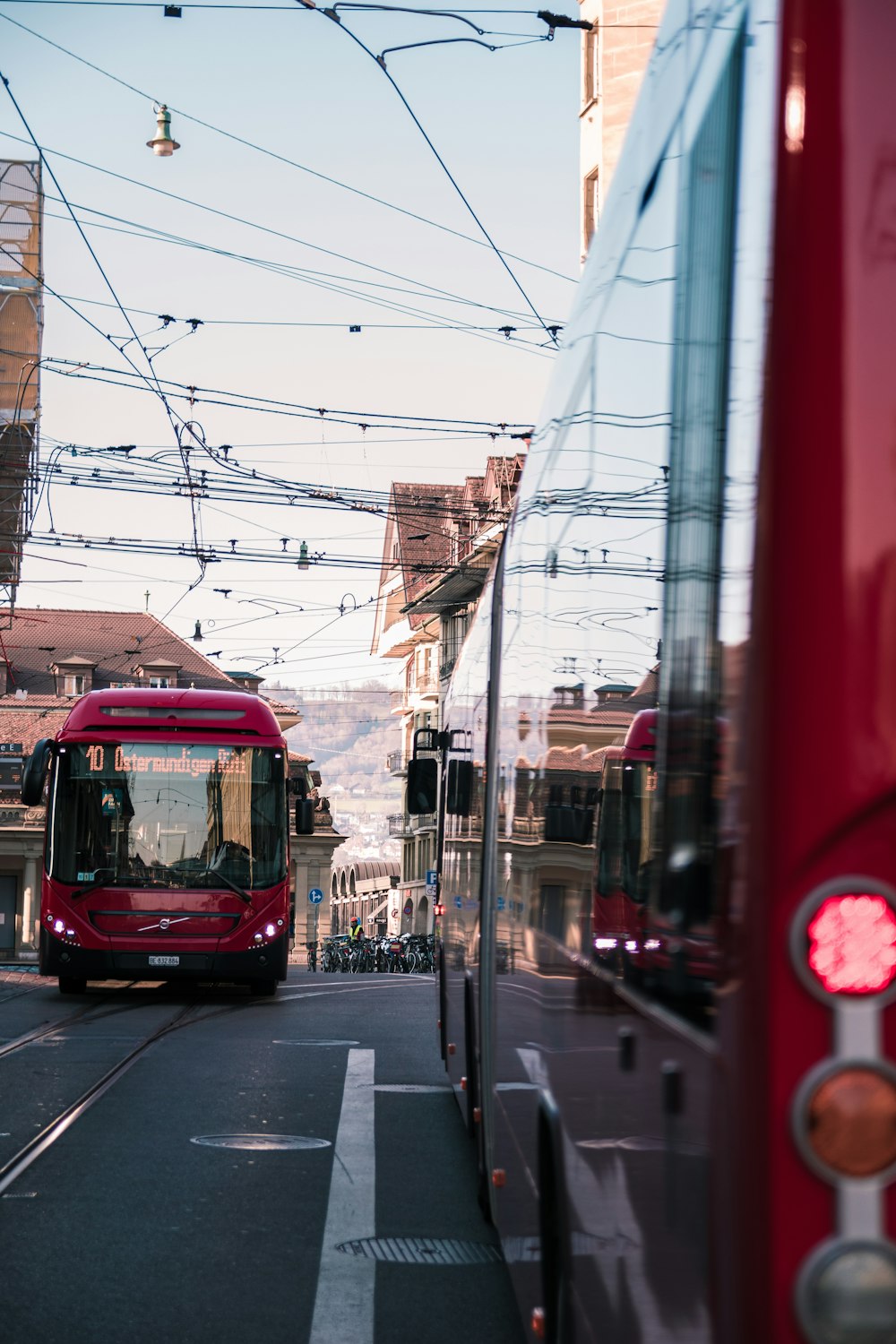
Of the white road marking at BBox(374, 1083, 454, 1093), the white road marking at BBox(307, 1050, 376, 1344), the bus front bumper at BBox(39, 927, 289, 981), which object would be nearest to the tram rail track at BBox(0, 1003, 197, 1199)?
the white road marking at BBox(307, 1050, 376, 1344)

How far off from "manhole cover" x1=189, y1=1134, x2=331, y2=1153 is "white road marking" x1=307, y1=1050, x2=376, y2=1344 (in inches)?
6.7

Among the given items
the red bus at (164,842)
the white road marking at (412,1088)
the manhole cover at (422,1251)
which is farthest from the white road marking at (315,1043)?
the manhole cover at (422,1251)

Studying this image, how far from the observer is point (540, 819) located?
16.8ft

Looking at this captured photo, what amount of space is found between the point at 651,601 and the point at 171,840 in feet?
57.8

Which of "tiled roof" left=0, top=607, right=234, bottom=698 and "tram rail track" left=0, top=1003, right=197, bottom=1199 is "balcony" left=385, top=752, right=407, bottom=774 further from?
"tram rail track" left=0, top=1003, right=197, bottom=1199

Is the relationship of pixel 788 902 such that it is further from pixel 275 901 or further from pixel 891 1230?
pixel 275 901

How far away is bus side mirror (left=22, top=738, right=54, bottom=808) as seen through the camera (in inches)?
767

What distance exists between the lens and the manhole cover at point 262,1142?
10.2 meters

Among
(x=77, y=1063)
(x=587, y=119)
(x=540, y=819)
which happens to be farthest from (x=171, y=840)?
(x=587, y=119)

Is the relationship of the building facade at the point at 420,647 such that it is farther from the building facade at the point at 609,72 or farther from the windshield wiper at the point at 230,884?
the windshield wiper at the point at 230,884

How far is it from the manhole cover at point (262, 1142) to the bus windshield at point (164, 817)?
1004cm

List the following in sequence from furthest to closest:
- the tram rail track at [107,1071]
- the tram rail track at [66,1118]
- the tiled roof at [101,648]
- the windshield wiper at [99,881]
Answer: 1. the tiled roof at [101,648]
2. the windshield wiper at [99,881]
3. the tram rail track at [107,1071]
4. the tram rail track at [66,1118]

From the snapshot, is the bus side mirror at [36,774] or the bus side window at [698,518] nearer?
the bus side window at [698,518]

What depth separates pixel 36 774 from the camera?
64.8ft
